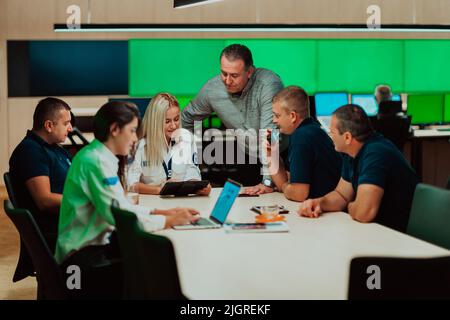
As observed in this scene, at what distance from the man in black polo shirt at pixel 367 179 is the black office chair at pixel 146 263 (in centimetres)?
123

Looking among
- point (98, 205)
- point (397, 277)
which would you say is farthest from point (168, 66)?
point (397, 277)

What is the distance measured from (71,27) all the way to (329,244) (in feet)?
23.2

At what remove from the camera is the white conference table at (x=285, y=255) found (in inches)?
88.0

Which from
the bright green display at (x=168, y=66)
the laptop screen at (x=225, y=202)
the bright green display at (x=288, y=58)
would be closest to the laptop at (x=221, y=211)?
the laptop screen at (x=225, y=202)

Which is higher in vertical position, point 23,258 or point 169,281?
point 169,281

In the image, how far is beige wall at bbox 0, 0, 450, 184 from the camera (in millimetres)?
10273

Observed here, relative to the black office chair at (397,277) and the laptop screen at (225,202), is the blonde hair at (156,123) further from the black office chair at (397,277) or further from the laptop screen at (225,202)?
the black office chair at (397,277)

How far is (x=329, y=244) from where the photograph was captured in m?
2.86

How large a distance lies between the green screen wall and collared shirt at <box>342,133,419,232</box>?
7.35 metres

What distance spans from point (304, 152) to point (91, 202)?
133 centimetres

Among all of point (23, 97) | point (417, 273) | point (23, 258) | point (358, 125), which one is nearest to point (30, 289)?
point (23, 258)

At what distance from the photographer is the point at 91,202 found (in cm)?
306

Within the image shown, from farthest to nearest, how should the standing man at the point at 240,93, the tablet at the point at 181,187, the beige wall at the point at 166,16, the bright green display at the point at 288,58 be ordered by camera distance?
the bright green display at the point at 288,58, the beige wall at the point at 166,16, the standing man at the point at 240,93, the tablet at the point at 181,187

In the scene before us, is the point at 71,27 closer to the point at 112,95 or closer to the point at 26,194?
the point at 112,95
